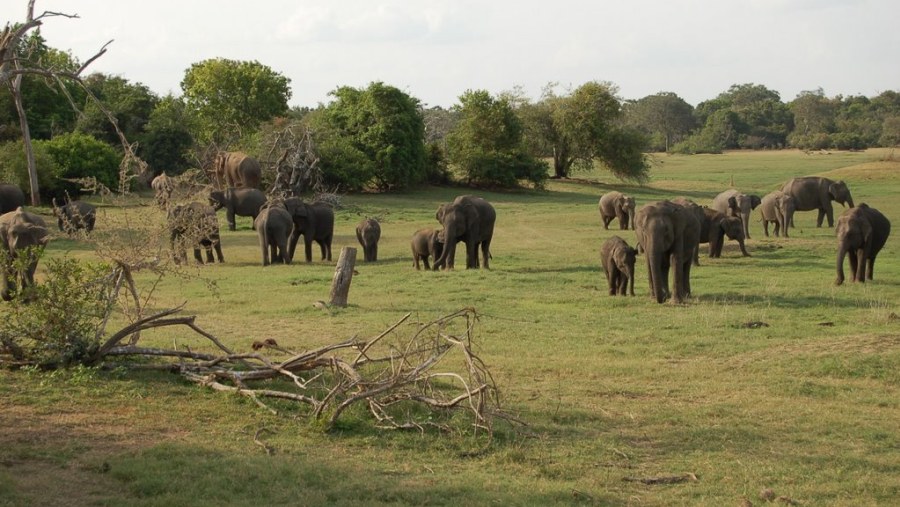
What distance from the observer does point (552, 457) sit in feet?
27.9

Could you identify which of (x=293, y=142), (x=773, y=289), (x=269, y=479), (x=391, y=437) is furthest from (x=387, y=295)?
(x=293, y=142)

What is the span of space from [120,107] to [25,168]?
15.3 metres

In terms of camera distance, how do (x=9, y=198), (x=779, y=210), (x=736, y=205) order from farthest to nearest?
(x=779, y=210), (x=9, y=198), (x=736, y=205)

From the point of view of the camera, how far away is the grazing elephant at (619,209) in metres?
34.3

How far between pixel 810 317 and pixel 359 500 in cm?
1113

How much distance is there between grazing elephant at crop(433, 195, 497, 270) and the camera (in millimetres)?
24000

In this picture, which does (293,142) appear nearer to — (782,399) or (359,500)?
(782,399)

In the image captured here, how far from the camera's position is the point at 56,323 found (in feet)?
35.0

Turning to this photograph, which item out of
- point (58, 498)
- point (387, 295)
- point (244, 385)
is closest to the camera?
point (58, 498)

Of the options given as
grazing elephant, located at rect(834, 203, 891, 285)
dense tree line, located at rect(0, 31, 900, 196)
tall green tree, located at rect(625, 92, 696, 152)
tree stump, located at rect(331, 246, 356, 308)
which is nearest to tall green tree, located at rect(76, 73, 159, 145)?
A: dense tree line, located at rect(0, 31, 900, 196)

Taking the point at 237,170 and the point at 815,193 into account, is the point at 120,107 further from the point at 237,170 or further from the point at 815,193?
the point at 815,193

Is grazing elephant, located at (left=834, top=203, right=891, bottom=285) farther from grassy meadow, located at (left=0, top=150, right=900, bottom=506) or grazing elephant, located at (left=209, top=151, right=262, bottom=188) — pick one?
grazing elephant, located at (left=209, top=151, right=262, bottom=188)

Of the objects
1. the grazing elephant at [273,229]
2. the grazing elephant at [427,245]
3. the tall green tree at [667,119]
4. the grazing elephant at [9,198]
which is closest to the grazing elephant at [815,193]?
the grazing elephant at [427,245]

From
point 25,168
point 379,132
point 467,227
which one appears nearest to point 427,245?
point 467,227
